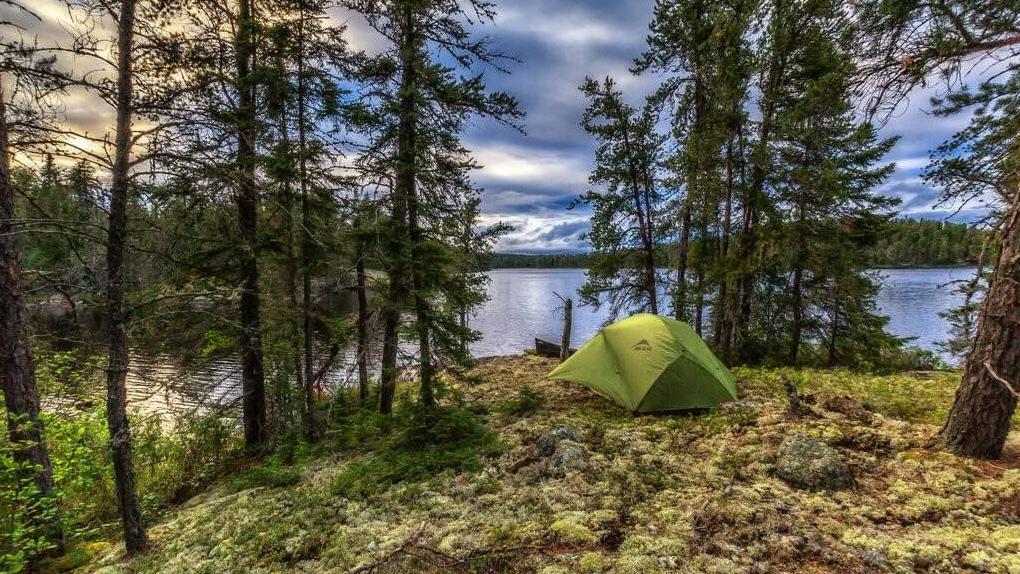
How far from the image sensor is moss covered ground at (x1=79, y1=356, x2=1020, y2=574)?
341 centimetres

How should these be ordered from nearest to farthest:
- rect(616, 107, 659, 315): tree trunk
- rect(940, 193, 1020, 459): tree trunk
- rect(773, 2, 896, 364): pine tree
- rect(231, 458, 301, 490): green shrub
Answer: rect(940, 193, 1020, 459): tree trunk → rect(231, 458, 301, 490): green shrub → rect(773, 2, 896, 364): pine tree → rect(616, 107, 659, 315): tree trunk

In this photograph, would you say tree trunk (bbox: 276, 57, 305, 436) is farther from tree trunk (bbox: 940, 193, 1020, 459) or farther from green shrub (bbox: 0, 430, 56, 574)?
tree trunk (bbox: 940, 193, 1020, 459)

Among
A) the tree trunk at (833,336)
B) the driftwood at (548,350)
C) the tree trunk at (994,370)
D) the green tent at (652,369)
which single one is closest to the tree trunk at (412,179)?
the green tent at (652,369)

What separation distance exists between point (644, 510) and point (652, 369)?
3.80 metres

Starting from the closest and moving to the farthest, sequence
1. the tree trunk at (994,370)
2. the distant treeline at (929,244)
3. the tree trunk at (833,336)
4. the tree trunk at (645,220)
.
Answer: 1. the tree trunk at (994,370)
2. the tree trunk at (645,220)
3. the tree trunk at (833,336)
4. the distant treeline at (929,244)

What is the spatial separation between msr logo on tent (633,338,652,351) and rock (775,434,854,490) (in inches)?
121

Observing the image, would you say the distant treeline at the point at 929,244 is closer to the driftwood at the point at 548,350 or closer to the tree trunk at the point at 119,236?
the driftwood at the point at 548,350

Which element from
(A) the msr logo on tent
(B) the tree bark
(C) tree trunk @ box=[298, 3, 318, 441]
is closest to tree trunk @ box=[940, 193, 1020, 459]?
(A) the msr logo on tent

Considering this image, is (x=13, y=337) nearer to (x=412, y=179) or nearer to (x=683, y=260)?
(x=412, y=179)

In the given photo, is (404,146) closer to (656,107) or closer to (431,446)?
(431,446)

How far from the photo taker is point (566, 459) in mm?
5488

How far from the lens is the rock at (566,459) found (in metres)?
5.34

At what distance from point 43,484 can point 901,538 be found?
11157 millimetres

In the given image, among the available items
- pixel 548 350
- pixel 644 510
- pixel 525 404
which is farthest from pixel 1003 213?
pixel 548 350
